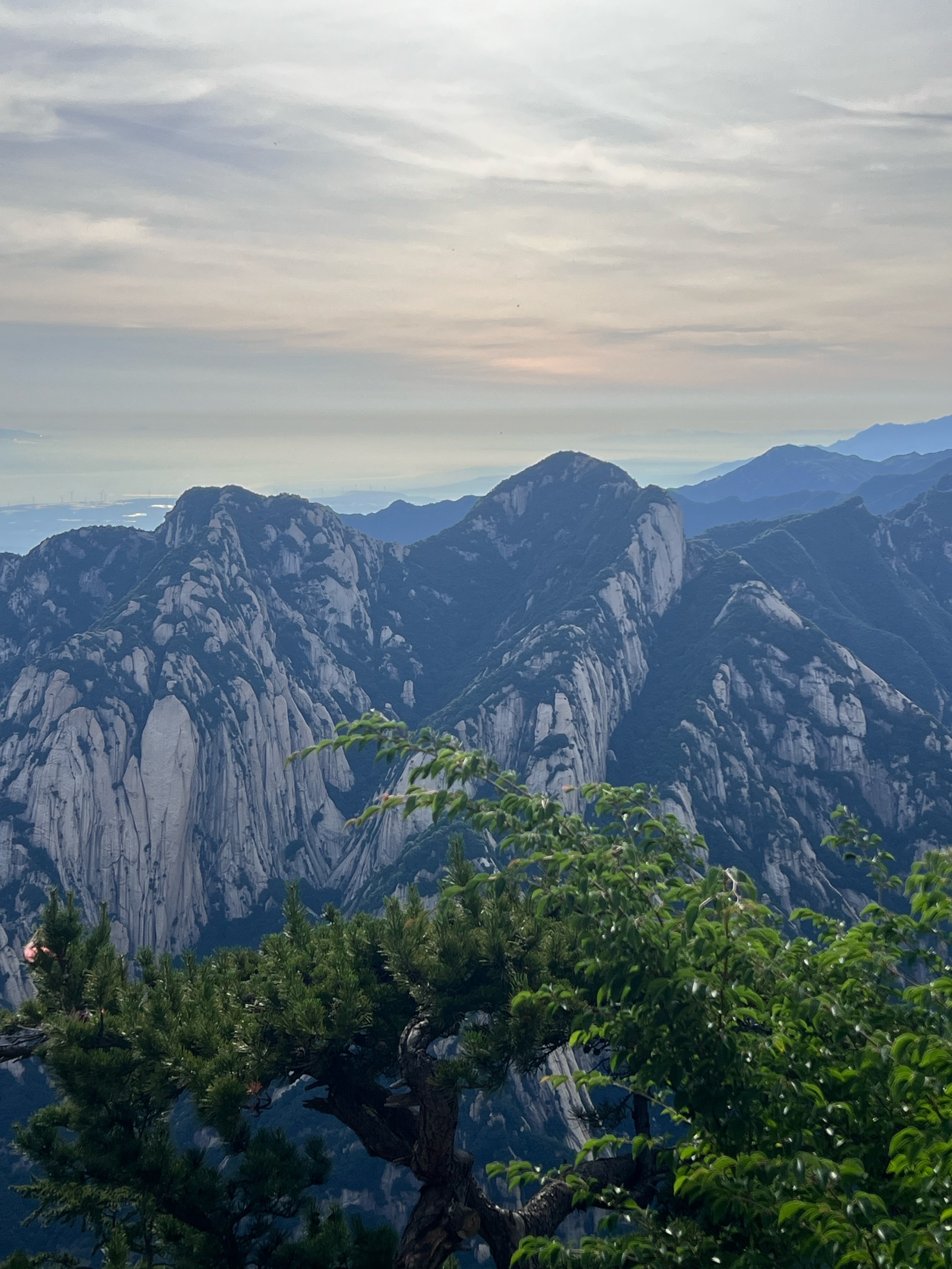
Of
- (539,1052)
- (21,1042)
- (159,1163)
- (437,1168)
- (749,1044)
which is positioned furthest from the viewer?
(539,1052)

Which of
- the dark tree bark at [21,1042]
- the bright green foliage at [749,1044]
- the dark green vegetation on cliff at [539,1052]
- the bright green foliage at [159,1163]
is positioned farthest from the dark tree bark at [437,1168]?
the dark tree bark at [21,1042]

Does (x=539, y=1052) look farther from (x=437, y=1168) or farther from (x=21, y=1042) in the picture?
(x=21, y=1042)

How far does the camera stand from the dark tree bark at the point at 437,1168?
16453 mm

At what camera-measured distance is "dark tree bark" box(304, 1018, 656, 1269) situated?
1645cm

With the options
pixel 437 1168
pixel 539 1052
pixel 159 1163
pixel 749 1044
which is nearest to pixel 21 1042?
pixel 159 1163

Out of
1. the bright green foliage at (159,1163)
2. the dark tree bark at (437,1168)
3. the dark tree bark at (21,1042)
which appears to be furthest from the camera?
the dark tree bark at (21,1042)

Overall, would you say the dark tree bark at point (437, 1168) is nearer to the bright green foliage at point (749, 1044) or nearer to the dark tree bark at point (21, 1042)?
the bright green foliage at point (749, 1044)

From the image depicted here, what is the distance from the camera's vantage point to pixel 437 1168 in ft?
56.5

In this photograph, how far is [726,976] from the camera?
1248 centimetres

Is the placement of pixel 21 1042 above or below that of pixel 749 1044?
below

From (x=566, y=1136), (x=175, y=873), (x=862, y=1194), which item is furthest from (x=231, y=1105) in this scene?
(x=175, y=873)

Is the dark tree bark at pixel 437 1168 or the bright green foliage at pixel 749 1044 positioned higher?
the bright green foliage at pixel 749 1044

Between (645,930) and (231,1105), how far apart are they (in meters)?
9.41

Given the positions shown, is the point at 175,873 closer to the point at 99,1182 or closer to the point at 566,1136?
the point at 566,1136
